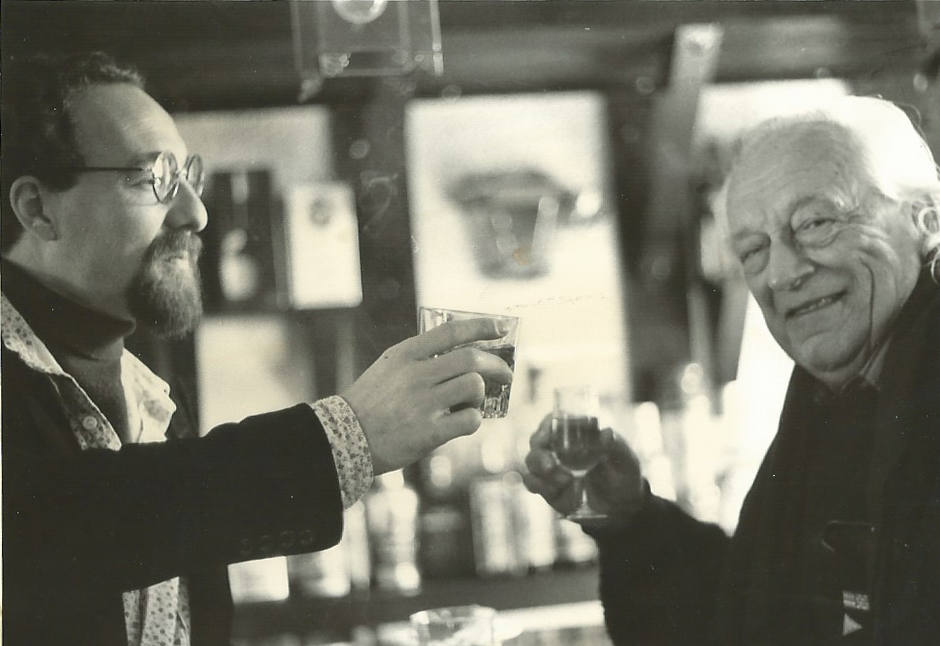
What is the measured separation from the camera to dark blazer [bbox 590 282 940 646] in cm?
147

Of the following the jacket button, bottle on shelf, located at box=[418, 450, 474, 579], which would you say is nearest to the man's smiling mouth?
bottle on shelf, located at box=[418, 450, 474, 579]

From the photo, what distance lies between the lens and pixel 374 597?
4.79ft

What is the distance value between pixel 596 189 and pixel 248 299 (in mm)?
578

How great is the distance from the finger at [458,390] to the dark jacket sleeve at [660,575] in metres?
0.30

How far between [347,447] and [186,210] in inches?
17.0

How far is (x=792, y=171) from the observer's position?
1521mm

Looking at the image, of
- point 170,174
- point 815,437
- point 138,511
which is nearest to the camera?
point 138,511

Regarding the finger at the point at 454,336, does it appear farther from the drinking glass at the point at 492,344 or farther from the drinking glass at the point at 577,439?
the drinking glass at the point at 577,439

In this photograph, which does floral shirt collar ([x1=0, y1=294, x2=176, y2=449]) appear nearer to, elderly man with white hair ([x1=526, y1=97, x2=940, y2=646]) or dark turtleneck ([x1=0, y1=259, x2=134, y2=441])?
dark turtleneck ([x1=0, y1=259, x2=134, y2=441])

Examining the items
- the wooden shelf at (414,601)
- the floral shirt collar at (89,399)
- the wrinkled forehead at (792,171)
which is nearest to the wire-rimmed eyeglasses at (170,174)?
the floral shirt collar at (89,399)

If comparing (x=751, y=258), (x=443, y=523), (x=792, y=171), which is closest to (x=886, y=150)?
(x=792, y=171)

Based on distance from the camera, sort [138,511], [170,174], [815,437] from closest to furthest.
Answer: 1. [138,511]
2. [170,174]
3. [815,437]

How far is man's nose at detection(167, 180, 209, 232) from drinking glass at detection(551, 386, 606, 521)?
61cm

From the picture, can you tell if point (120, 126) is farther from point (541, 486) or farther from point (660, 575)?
point (660, 575)
